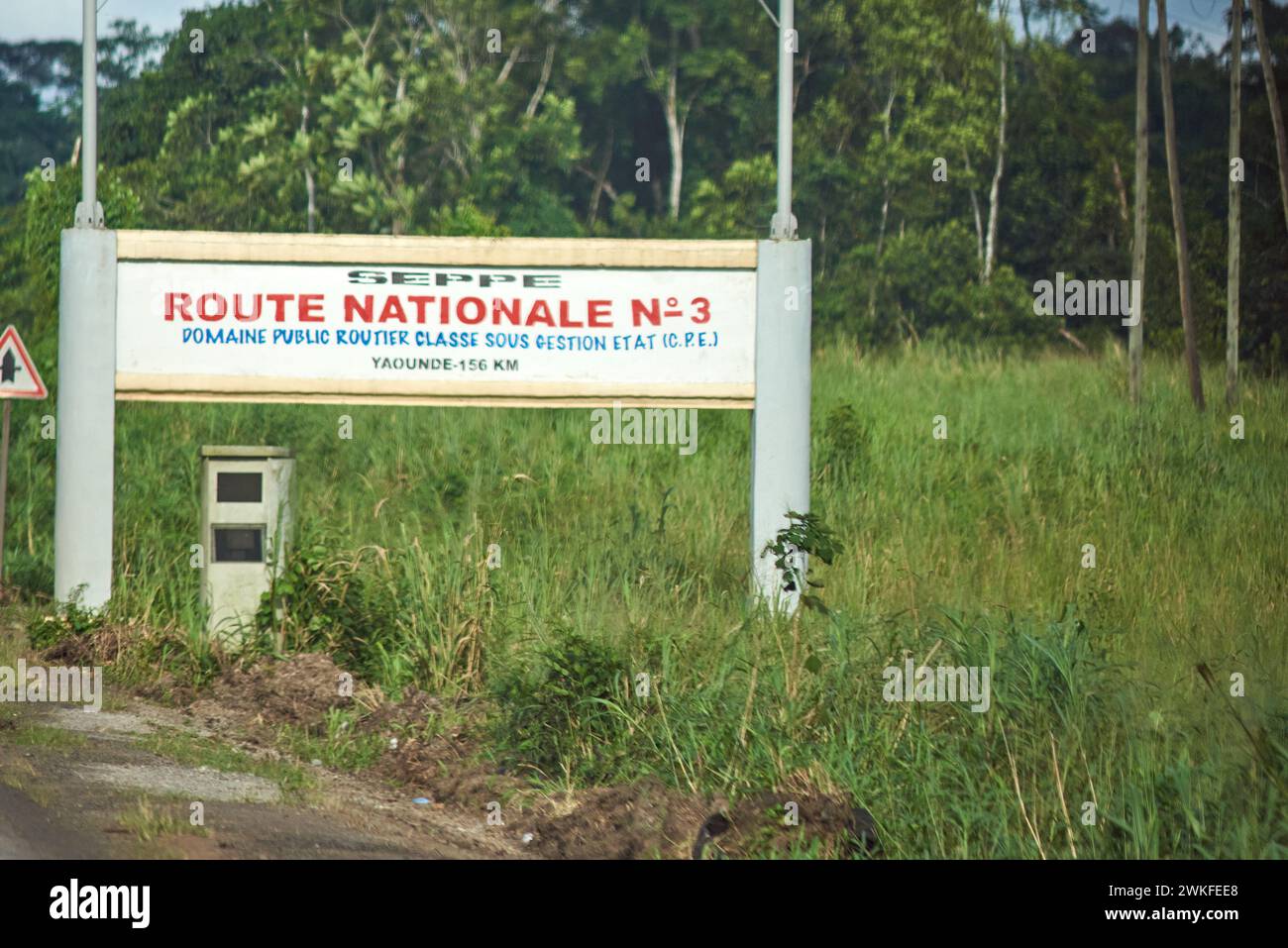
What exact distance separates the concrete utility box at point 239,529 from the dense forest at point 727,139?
19392 mm

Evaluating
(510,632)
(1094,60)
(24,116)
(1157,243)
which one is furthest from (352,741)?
(24,116)

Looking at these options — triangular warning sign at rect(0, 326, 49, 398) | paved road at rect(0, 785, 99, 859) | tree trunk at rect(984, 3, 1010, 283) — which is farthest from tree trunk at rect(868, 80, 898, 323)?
paved road at rect(0, 785, 99, 859)

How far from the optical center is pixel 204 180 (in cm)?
3500

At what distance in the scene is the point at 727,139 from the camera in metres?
39.1

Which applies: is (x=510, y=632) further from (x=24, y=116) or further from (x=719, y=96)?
(x=24, y=116)

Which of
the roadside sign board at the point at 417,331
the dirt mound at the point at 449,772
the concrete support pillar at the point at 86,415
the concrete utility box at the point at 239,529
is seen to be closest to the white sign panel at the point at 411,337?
the roadside sign board at the point at 417,331

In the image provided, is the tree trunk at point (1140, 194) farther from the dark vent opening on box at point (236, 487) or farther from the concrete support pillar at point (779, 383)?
the dark vent opening on box at point (236, 487)

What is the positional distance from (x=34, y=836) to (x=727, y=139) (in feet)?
112

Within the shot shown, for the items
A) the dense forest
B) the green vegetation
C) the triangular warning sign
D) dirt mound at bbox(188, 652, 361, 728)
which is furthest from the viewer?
the dense forest

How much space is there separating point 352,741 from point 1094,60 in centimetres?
3557

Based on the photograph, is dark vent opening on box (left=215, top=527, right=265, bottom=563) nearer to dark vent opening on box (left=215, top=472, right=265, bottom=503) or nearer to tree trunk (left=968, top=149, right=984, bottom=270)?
dark vent opening on box (left=215, top=472, right=265, bottom=503)

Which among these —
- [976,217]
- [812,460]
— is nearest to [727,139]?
[976,217]

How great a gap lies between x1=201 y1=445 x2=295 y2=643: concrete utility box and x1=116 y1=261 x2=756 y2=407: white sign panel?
553 millimetres

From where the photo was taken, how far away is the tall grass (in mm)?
6984
